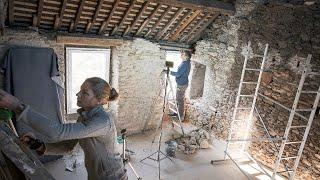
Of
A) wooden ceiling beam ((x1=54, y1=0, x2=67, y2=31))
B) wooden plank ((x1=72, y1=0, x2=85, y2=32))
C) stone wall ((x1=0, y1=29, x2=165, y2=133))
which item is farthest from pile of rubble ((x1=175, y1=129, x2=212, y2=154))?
wooden ceiling beam ((x1=54, y1=0, x2=67, y2=31))

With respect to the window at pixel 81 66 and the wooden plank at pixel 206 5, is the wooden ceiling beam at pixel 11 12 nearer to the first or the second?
the window at pixel 81 66

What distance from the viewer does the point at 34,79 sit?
522 cm

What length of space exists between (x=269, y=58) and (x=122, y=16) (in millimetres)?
3318

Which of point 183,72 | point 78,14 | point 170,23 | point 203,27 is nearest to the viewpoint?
point 78,14

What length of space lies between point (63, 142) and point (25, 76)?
129 inches

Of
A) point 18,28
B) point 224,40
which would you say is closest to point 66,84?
point 18,28

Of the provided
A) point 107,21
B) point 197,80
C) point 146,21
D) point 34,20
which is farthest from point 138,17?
point 197,80

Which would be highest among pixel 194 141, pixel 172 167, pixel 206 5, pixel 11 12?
pixel 206 5

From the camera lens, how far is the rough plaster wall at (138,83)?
21.8ft

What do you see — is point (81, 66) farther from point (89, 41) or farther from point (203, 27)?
point (203, 27)

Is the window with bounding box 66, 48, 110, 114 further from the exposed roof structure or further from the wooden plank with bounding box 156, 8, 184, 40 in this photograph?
the wooden plank with bounding box 156, 8, 184, 40

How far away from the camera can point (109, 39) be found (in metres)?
6.25

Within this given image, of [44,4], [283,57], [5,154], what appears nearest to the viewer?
[5,154]

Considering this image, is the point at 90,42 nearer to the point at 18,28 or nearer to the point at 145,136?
the point at 18,28
